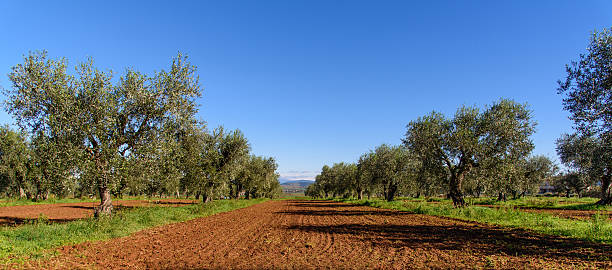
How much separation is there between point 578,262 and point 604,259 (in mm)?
1342

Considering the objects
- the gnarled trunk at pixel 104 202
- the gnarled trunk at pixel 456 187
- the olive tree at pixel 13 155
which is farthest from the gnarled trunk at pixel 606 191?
the olive tree at pixel 13 155

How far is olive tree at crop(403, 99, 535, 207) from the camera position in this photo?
30516 millimetres

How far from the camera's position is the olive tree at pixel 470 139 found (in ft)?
100

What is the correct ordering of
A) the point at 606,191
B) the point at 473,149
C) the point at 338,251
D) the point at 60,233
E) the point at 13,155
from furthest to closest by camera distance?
the point at 13,155 → the point at 606,191 → the point at 473,149 → the point at 60,233 → the point at 338,251

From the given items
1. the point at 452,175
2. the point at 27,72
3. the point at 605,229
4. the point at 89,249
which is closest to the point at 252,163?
the point at 452,175

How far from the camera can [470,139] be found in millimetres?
31562

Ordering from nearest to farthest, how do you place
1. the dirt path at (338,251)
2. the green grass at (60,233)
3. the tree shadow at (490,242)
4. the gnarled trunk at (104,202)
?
the dirt path at (338,251)
the green grass at (60,233)
the tree shadow at (490,242)
the gnarled trunk at (104,202)

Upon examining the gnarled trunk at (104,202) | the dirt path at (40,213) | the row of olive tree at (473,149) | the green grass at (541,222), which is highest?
the row of olive tree at (473,149)

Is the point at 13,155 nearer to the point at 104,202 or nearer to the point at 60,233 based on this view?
the point at 104,202

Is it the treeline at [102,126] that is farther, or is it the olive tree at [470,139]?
the olive tree at [470,139]

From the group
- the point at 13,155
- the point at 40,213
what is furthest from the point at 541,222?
the point at 13,155

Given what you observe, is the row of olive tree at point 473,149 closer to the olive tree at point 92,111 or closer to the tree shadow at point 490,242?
the tree shadow at point 490,242

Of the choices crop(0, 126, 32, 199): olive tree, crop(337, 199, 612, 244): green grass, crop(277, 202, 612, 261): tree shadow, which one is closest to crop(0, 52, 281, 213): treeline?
crop(277, 202, 612, 261): tree shadow

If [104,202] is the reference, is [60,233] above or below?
below
